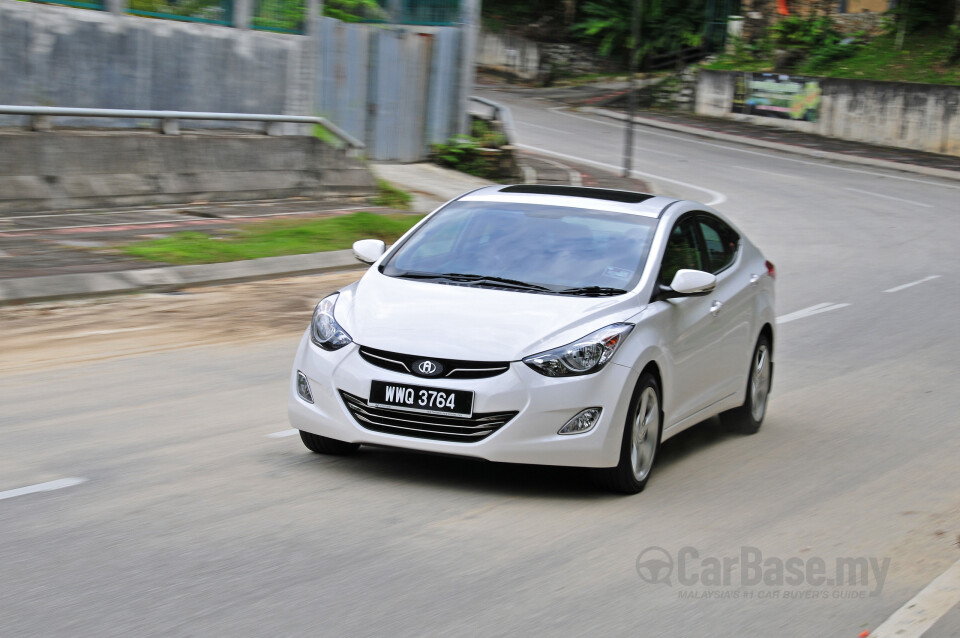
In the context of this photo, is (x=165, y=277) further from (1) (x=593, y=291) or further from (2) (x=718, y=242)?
(1) (x=593, y=291)

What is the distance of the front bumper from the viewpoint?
6.16 m

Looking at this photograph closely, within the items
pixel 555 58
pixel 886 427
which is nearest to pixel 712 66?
pixel 555 58

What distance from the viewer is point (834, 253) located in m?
21.1

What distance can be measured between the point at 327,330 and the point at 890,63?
46.1m

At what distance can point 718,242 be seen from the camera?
27.6ft

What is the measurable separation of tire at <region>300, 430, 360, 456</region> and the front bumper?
0.41 m

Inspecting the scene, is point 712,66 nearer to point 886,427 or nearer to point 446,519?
point 886,427

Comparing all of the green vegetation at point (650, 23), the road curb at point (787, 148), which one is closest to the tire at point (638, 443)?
the road curb at point (787, 148)

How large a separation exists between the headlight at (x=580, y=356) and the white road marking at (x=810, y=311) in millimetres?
8234

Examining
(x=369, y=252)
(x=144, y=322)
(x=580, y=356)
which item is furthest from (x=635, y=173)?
(x=580, y=356)

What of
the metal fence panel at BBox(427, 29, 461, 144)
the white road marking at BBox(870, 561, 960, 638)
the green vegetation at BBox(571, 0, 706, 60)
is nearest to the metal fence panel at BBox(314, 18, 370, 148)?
the metal fence panel at BBox(427, 29, 461, 144)

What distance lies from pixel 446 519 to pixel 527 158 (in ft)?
90.5

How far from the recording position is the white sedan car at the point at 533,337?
244 inches

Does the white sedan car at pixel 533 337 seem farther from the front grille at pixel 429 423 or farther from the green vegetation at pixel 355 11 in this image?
the green vegetation at pixel 355 11
